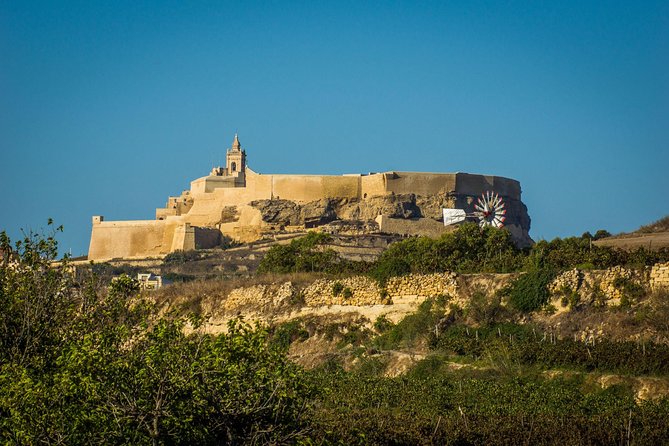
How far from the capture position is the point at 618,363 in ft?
71.8

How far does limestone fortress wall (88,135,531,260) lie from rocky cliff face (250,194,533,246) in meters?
0.06

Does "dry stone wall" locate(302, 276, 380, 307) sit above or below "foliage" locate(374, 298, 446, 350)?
above

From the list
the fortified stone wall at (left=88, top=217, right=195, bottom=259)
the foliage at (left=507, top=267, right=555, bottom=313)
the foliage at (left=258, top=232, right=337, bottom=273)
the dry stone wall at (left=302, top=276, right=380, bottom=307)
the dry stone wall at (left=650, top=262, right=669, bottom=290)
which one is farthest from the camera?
the fortified stone wall at (left=88, top=217, right=195, bottom=259)

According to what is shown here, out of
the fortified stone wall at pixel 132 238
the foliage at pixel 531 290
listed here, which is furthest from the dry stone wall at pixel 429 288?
the fortified stone wall at pixel 132 238

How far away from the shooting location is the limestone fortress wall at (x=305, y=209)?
78000 mm

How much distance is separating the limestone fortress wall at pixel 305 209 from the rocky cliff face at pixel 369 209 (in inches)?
2.2

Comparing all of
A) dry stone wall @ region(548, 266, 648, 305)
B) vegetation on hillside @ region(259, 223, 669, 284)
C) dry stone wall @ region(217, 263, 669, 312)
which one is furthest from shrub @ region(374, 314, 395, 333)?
dry stone wall @ region(548, 266, 648, 305)

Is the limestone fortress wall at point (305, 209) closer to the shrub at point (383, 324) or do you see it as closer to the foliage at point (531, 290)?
the shrub at point (383, 324)

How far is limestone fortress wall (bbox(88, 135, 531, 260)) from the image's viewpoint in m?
78.0

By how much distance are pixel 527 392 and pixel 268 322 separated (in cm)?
941

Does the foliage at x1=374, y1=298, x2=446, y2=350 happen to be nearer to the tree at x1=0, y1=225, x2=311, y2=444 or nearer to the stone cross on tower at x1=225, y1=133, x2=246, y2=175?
the tree at x1=0, y1=225, x2=311, y2=444

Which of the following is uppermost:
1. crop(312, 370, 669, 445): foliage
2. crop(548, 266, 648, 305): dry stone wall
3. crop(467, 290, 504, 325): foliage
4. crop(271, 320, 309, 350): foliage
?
crop(548, 266, 648, 305): dry stone wall

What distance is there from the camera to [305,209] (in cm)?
8056

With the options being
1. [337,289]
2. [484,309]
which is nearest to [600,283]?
[484,309]
